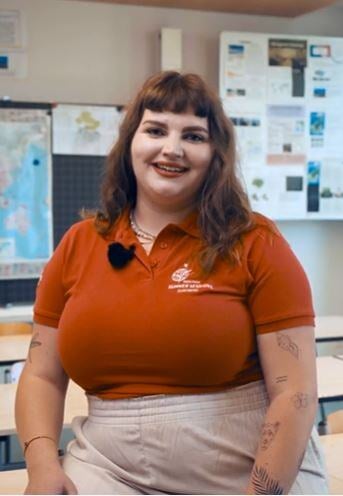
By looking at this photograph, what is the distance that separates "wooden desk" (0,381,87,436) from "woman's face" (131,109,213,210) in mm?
909

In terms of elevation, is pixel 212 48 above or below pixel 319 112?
above

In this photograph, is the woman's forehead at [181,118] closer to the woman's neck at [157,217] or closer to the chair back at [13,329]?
the woman's neck at [157,217]

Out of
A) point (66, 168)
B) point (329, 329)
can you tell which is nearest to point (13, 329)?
point (66, 168)

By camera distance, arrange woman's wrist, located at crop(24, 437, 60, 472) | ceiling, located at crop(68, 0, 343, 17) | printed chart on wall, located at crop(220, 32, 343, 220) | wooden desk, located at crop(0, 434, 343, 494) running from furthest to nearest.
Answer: printed chart on wall, located at crop(220, 32, 343, 220), ceiling, located at crop(68, 0, 343, 17), wooden desk, located at crop(0, 434, 343, 494), woman's wrist, located at crop(24, 437, 60, 472)

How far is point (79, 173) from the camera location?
4.42 meters

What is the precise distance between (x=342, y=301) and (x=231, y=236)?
3.69 meters

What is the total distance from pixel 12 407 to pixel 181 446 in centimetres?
115

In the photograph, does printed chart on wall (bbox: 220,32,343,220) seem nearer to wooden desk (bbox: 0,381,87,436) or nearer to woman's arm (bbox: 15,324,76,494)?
wooden desk (bbox: 0,381,87,436)

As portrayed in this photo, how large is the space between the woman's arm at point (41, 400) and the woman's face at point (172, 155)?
410mm

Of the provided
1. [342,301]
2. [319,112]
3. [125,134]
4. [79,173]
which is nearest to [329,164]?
[319,112]

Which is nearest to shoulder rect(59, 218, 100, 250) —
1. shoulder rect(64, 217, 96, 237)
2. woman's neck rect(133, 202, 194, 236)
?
shoulder rect(64, 217, 96, 237)

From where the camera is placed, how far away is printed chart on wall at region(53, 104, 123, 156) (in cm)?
437

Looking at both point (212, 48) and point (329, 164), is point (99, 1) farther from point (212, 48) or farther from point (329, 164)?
point (329, 164)

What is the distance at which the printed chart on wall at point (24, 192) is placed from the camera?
4.31 metres
